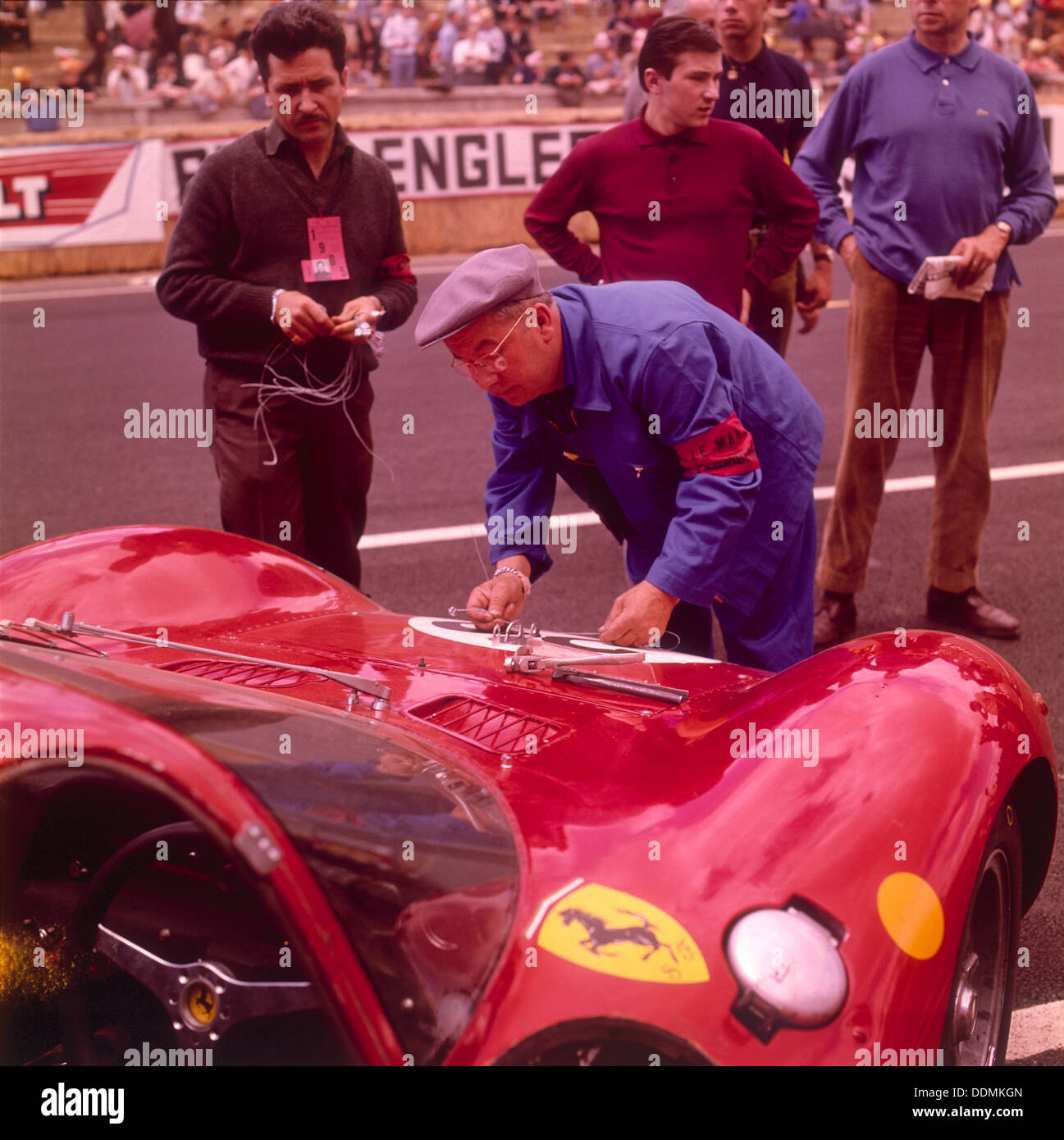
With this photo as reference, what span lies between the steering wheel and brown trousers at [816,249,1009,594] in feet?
10.7

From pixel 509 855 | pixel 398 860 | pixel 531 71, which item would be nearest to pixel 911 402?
pixel 509 855

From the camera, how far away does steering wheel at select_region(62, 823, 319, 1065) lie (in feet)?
6.17

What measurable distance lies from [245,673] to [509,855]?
77 cm

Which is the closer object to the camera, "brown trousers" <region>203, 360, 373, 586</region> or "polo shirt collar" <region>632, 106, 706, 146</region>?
"brown trousers" <region>203, 360, 373, 586</region>

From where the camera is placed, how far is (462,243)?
14703 millimetres

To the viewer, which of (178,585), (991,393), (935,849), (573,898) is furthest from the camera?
(991,393)

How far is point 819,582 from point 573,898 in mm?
3244

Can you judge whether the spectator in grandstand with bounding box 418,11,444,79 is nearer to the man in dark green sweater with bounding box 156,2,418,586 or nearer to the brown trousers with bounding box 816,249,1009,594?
the brown trousers with bounding box 816,249,1009,594

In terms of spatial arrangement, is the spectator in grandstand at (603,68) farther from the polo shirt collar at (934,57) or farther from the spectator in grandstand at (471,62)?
the polo shirt collar at (934,57)

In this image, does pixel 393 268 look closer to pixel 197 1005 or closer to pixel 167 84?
pixel 197 1005

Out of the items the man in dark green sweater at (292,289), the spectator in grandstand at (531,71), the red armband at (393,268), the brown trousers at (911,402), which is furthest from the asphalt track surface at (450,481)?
the spectator in grandstand at (531,71)

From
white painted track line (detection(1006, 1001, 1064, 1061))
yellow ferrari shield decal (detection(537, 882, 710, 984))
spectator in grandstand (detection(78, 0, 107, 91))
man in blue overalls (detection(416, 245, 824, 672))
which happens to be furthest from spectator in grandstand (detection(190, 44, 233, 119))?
yellow ferrari shield decal (detection(537, 882, 710, 984))

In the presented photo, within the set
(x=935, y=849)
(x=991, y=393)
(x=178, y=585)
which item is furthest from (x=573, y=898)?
(x=991, y=393)
